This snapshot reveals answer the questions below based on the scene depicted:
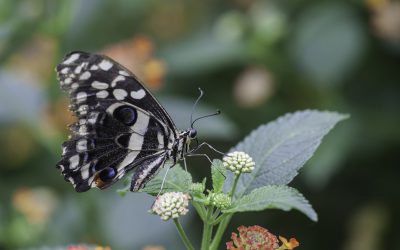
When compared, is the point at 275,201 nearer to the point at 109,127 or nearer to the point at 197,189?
the point at 197,189

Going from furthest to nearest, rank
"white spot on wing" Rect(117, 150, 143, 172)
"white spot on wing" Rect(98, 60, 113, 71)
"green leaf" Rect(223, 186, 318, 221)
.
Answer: "white spot on wing" Rect(117, 150, 143, 172)
"white spot on wing" Rect(98, 60, 113, 71)
"green leaf" Rect(223, 186, 318, 221)

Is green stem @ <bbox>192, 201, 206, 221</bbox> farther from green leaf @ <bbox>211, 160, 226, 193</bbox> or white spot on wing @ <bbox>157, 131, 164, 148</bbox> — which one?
white spot on wing @ <bbox>157, 131, 164, 148</bbox>

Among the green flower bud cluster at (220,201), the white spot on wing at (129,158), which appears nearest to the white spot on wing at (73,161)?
the white spot on wing at (129,158)

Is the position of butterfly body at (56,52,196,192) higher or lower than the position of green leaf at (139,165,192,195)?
higher

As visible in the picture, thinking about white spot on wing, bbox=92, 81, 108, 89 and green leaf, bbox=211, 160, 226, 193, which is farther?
white spot on wing, bbox=92, 81, 108, 89

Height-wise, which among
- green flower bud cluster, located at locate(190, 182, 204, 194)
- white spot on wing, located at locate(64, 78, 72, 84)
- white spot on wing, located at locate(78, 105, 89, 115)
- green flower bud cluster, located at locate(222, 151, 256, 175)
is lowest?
green flower bud cluster, located at locate(190, 182, 204, 194)

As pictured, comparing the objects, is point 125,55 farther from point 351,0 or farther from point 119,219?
point 351,0

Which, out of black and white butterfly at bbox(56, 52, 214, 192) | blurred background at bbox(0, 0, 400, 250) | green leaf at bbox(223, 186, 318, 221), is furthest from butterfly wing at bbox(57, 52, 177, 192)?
blurred background at bbox(0, 0, 400, 250)
